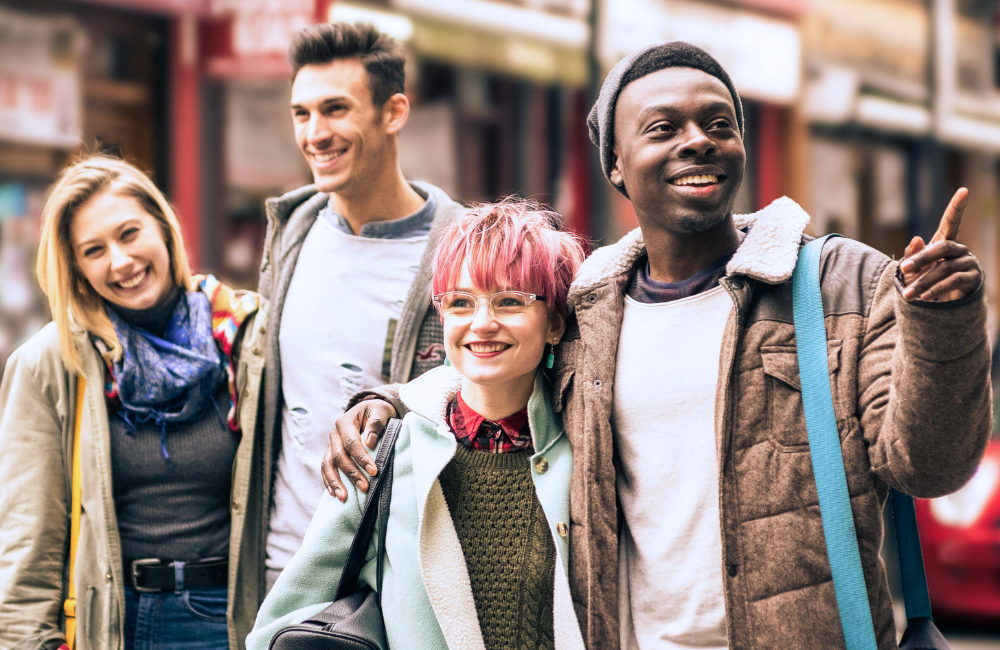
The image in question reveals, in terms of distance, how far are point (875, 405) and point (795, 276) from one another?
317mm

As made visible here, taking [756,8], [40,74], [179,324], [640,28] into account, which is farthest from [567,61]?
[179,324]

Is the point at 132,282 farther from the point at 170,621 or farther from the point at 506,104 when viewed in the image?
the point at 506,104

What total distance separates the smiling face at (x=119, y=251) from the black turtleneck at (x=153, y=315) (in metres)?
0.02

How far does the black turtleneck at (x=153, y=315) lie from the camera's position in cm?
304

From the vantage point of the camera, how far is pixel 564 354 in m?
2.40

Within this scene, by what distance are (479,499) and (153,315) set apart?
129 cm

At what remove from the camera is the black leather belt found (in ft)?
9.36

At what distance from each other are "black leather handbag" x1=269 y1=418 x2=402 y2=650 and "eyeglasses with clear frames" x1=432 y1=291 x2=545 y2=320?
308mm

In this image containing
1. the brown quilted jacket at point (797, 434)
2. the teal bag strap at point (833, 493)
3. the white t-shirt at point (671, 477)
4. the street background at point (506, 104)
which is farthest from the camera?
the street background at point (506, 104)

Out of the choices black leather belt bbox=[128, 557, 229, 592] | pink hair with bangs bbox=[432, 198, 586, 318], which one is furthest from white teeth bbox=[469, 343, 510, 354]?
black leather belt bbox=[128, 557, 229, 592]

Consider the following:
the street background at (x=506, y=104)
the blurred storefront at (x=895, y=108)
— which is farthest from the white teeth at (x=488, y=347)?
the blurred storefront at (x=895, y=108)

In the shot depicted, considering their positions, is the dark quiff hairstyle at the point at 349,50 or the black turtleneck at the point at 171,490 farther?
the dark quiff hairstyle at the point at 349,50

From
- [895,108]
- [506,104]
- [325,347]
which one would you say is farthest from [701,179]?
[895,108]

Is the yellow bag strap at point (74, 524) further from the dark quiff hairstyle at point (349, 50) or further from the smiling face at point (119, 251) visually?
the dark quiff hairstyle at point (349, 50)
